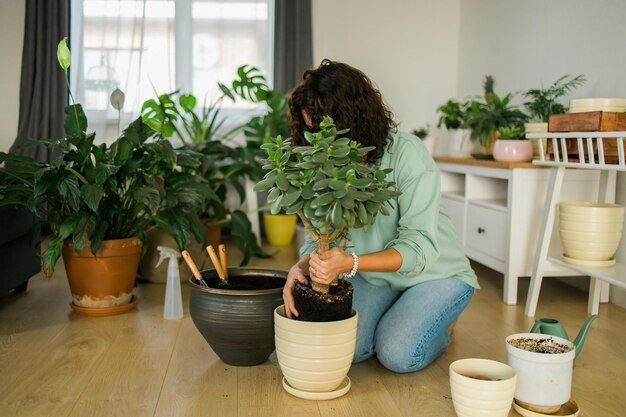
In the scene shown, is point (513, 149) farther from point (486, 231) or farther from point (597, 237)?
point (597, 237)

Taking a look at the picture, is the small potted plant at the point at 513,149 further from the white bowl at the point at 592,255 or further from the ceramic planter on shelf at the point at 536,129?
the white bowl at the point at 592,255

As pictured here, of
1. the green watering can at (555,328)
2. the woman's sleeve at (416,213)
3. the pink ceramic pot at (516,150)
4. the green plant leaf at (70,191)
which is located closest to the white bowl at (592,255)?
the pink ceramic pot at (516,150)

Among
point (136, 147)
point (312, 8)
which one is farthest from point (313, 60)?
point (136, 147)

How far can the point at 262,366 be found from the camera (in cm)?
216

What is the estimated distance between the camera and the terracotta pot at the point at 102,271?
272 cm

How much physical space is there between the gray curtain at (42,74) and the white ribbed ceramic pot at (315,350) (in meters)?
3.55

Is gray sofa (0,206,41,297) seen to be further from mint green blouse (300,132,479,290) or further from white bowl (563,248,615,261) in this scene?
white bowl (563,248,615,261)

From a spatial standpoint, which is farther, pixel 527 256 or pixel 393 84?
pixel 393 84

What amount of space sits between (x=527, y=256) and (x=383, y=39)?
265 centimetres

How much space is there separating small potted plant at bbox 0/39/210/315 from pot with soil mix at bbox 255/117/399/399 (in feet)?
3.12

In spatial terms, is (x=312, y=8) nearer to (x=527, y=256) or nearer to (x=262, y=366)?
(x=527, y=256)

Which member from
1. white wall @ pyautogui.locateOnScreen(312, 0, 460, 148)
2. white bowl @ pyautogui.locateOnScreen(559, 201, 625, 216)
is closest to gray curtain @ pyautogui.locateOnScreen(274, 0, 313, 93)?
white wall @ pyautogui.locateOnScreen(312, 0, 460, 148)

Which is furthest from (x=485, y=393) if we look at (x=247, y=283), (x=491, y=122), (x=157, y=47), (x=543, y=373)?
(x=157, y=47)

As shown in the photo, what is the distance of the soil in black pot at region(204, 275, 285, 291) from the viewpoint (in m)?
2.14
